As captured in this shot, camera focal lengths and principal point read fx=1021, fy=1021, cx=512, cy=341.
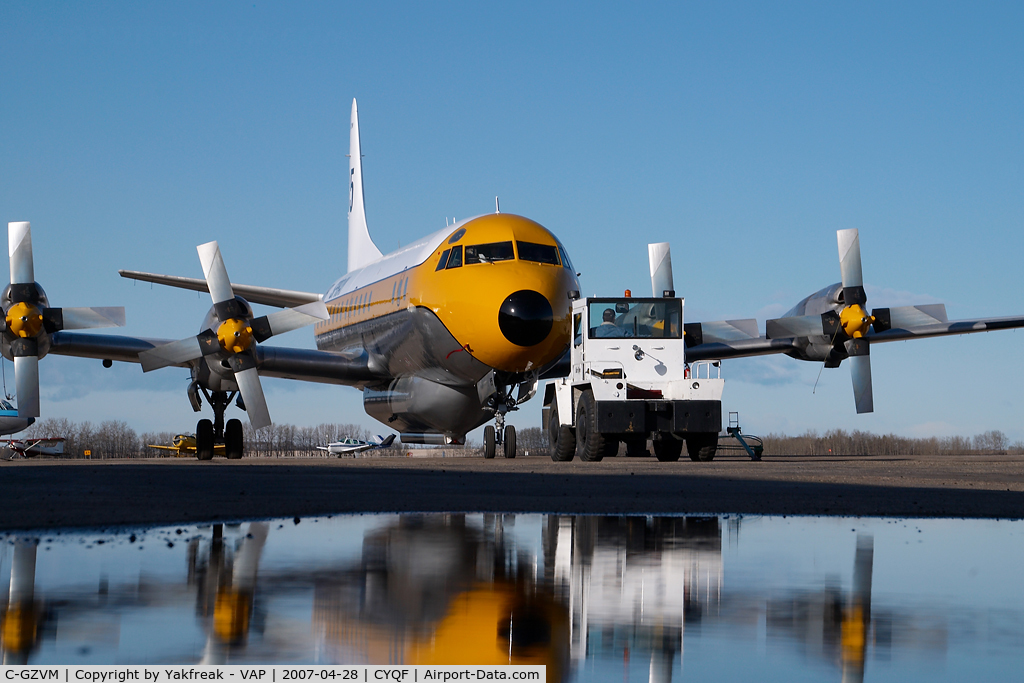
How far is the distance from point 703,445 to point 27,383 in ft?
48.4

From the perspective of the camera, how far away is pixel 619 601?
4.78 meters

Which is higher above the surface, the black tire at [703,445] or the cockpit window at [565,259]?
the cockpit window at [565,259]

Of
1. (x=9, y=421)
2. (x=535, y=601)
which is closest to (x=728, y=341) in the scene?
(x=535, y=601)

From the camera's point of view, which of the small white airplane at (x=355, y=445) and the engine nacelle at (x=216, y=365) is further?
the small white airplane at (x=355, y=445)

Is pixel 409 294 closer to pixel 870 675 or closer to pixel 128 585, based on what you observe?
pixel 128 585

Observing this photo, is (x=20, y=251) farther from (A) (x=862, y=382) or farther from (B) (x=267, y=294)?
(A) (x=862, y=382)

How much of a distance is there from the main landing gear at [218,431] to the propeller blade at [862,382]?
15.0m

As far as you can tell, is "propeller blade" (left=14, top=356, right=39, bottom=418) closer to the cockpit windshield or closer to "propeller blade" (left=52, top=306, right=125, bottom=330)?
"propeller blade" (left=52, top=306, right=125, bottom=330)

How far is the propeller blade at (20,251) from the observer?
73.3 feet

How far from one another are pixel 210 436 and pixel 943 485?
17199mm

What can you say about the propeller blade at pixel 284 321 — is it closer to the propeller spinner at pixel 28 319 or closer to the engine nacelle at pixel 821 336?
the propeller spinner at pixel 28 319

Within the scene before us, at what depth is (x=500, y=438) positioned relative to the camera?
83.8 feet

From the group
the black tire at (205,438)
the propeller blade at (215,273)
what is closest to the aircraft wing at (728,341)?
the propeller blade at (215,273)

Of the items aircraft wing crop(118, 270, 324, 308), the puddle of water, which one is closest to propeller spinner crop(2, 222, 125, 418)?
aircraft wing crop(118, 270, 324, 308)
